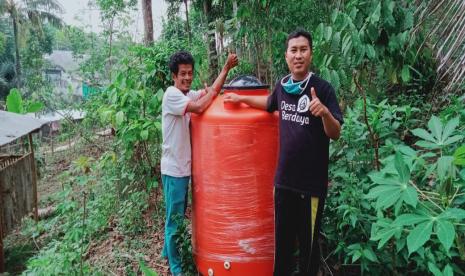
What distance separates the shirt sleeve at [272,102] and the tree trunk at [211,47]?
126 inches

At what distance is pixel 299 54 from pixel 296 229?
1015 millimetres

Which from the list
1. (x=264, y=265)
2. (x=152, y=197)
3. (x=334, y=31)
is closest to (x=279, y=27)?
(x=334, y=31)

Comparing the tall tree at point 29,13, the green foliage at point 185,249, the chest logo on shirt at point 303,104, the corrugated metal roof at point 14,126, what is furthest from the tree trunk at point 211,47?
the tall tree at point 29,13

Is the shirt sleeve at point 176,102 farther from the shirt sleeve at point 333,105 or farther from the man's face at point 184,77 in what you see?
the shirt sleeve at point 333,105

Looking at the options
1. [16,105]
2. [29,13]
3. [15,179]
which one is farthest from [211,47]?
[29,13]

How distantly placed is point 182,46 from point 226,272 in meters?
2.56

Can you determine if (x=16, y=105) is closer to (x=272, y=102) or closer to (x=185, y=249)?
(x=185, y=249)

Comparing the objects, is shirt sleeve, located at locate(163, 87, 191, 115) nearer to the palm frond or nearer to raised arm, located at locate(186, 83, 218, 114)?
raised arm, located at locate(186, 83, 218, 114)

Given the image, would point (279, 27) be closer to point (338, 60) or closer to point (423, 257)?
point (338, 60)

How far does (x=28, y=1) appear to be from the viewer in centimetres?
2159

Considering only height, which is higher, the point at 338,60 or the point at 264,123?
the point at 338,60

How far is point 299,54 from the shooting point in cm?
215

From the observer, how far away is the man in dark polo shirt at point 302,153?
2154 millimetres

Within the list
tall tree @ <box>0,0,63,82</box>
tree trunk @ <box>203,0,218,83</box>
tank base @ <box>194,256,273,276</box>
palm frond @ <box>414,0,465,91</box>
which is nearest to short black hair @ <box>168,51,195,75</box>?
tank base @ <box>194,256,273,276</box>
